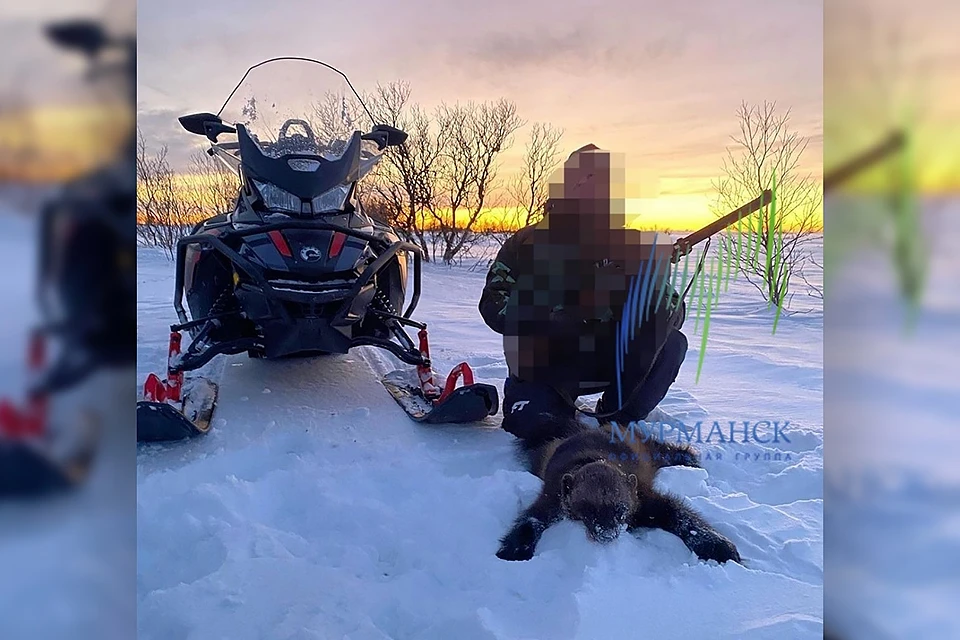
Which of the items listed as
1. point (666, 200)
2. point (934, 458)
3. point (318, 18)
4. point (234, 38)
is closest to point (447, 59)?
point (318, 18)

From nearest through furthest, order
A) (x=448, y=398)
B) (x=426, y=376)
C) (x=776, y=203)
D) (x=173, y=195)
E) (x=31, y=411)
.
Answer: (x=31, y=411) < (x=173, y=195) < (x=776, y=203) < (x=448, y=398) < (x=426, y=376)

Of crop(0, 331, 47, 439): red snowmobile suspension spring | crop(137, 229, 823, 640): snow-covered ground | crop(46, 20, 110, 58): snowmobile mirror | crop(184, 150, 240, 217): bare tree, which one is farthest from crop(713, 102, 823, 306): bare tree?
crop(0, 331, 47, 439): red snowmobile suspension spring

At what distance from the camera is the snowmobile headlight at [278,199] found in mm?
2178

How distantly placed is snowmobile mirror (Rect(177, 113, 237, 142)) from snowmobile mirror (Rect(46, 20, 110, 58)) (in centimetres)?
28

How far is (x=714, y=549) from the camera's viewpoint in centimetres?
206

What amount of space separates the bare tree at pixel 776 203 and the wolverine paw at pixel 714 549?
0.80 m

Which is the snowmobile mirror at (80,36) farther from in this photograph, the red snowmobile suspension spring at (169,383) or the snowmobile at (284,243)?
the red snowmobile suspension spring at (169,383)

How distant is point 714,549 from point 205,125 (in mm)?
2107

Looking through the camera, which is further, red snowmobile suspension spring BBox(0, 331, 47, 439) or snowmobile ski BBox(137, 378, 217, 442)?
snowmobile ski BBox(137, 378, 217, 442)

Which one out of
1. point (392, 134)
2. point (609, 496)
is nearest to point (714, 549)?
point (609, 496)

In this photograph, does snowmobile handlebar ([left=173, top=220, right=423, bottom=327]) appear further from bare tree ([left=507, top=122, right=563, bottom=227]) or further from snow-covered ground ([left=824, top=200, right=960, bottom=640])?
snow-covered ground ([left=824, top=200, right=960, bottom=640])

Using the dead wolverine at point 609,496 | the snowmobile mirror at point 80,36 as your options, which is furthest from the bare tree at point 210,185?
the dead wolverine at point 609,496

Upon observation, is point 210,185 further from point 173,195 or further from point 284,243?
point 284,243

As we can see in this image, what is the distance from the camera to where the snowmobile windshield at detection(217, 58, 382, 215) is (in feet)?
6.84
